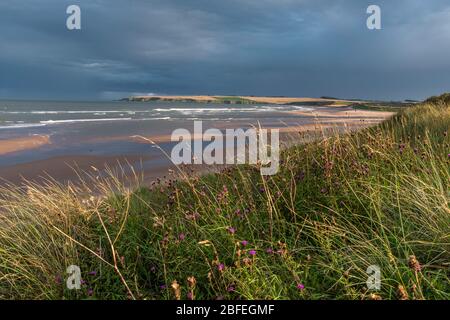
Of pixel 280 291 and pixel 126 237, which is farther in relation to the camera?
pixel 126 237

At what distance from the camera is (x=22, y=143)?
1786 cm

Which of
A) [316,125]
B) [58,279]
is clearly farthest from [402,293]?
[316,125]

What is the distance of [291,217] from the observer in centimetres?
412

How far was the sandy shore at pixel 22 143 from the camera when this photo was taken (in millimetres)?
15847

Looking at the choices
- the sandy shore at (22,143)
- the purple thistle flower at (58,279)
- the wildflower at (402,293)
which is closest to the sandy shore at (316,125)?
the purple thistle flower at (58,279)

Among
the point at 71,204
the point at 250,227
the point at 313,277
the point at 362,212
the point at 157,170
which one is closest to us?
the point at 313,277

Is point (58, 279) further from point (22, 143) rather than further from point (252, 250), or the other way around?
point (22, 143)

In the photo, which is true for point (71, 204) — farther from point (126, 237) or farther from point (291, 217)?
point (291, 217)

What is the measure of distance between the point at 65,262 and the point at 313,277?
221cm

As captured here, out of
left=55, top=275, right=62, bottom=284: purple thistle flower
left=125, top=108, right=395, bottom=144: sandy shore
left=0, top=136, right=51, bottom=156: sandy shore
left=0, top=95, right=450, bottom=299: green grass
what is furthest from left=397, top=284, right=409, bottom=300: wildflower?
left=0, top=136, right=51, bottom=156: sandy shore

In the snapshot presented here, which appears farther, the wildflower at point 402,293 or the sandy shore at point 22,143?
the sandy shore at point 22,143

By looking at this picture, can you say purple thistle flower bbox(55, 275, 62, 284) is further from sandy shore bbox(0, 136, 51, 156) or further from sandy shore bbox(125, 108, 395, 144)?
sandy shore bbox(0, 136, 51, 156)

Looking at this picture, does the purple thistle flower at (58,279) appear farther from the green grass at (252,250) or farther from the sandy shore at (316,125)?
the sandy shore at (316,125)

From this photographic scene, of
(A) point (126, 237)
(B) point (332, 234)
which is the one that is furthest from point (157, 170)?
(B) point (332, 234)
